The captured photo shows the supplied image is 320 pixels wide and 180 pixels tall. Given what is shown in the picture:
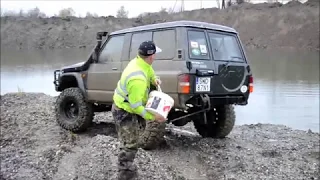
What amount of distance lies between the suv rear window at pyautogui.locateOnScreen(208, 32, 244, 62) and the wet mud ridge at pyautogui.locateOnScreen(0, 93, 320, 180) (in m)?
1.61

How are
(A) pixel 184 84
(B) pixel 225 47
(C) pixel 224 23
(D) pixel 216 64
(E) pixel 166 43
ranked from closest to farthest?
(A) pixel 184 84 < (D) pixel 216 64 < (E) pixel 166 43 < (B) pixel 225 47 < (C) pixel 224 23

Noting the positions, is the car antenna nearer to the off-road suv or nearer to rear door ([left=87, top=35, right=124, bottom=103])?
the off-road suv

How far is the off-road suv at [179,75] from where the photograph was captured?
6879 millimetres

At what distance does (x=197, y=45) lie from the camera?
23.7ft

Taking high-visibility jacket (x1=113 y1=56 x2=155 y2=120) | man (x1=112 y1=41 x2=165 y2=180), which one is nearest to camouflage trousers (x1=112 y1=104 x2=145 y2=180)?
man (x1=112 y1=41 x2=165 y2=180)

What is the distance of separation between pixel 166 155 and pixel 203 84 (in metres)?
1.31

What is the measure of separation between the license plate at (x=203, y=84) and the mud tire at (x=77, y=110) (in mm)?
2768

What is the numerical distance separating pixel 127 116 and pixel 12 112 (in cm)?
646

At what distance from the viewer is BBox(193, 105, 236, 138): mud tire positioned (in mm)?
8195

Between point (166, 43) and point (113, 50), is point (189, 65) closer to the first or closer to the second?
point (166, 43)

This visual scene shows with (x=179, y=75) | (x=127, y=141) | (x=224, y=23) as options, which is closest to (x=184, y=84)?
(x=179, y=75)

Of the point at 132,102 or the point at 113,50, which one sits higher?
the point at 113,50

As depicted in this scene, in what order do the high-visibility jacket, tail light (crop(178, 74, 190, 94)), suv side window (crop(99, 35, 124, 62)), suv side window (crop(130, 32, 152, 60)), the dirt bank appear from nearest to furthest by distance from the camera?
the high-visibility jacket < tail light (crop(178, 74, 190, 94)) < suv side window (crop(130, 32, 152, 60)) < suv side window (crop(99, 35, 124, 62)) < the dirt bank

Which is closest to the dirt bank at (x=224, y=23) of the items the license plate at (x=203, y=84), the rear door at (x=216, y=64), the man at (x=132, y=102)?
the rear door at (x=216, y=64)
